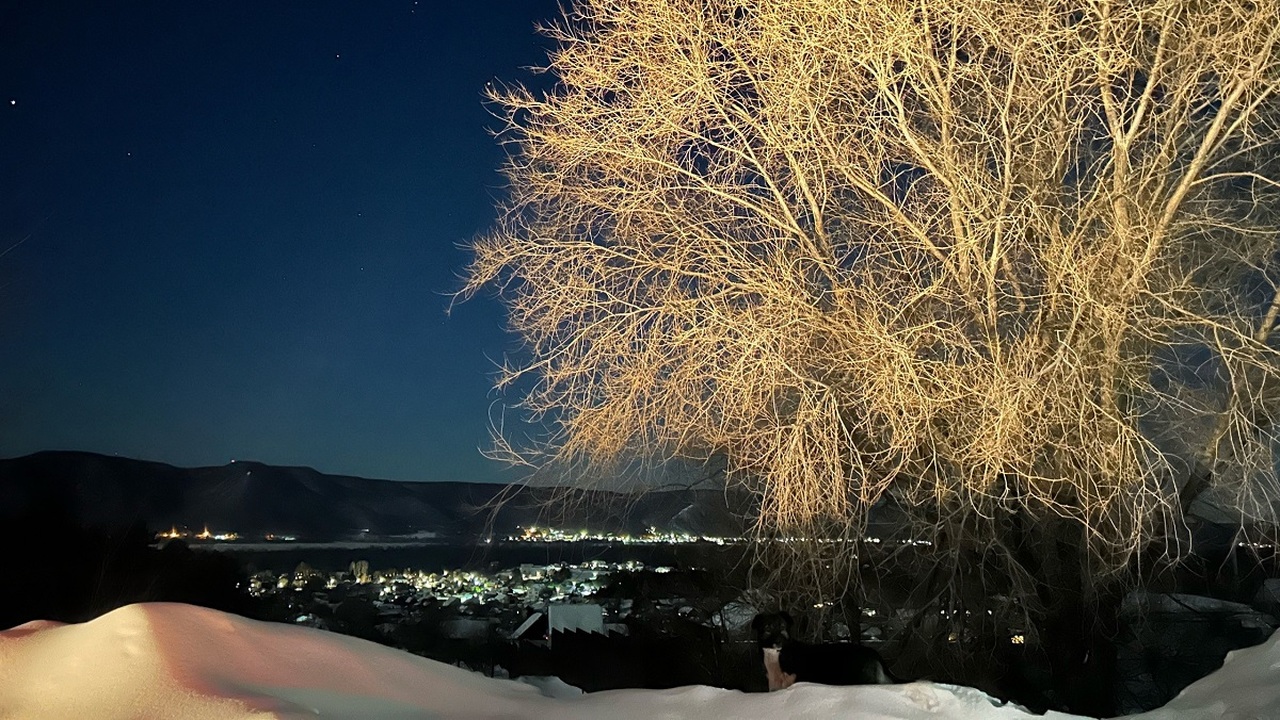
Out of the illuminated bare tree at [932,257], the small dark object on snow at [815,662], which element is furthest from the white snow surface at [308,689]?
the illuminated bare tree at [932,257]

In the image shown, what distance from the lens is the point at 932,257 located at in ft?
34.3

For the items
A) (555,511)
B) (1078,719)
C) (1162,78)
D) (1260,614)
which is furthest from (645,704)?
(1260,614)

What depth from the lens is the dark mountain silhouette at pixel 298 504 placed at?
11094mm

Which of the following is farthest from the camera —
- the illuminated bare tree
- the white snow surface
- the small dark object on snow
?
the illuminated bare tree

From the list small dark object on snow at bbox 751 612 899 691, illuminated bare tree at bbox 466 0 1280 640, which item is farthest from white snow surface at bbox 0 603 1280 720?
illuminated bare tree at bbox 466 0 1280 640

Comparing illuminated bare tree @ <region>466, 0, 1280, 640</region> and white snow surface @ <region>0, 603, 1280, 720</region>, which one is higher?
illuminated bare tree @ <region>466, 0, 1280, 640</region>

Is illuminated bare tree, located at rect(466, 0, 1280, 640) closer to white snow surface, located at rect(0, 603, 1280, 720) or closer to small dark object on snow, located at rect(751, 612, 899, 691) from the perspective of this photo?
small dark object on snow, located at rect(751, 612, 899, 691)

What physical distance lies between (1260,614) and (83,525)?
1116 inches

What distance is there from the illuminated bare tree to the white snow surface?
3.67 m

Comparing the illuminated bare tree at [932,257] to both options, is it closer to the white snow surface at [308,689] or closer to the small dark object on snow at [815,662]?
the small dark object on snow at [815,662]

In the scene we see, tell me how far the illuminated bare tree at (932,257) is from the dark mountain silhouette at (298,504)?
2.77 ft

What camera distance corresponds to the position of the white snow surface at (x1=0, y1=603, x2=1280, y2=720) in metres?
4.64

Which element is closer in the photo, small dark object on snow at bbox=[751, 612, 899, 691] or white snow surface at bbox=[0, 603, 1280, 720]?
white snow surface at bbox=[0, 603, 1280, 720]

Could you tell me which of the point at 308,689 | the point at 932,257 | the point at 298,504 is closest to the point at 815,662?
the point at 308,689
